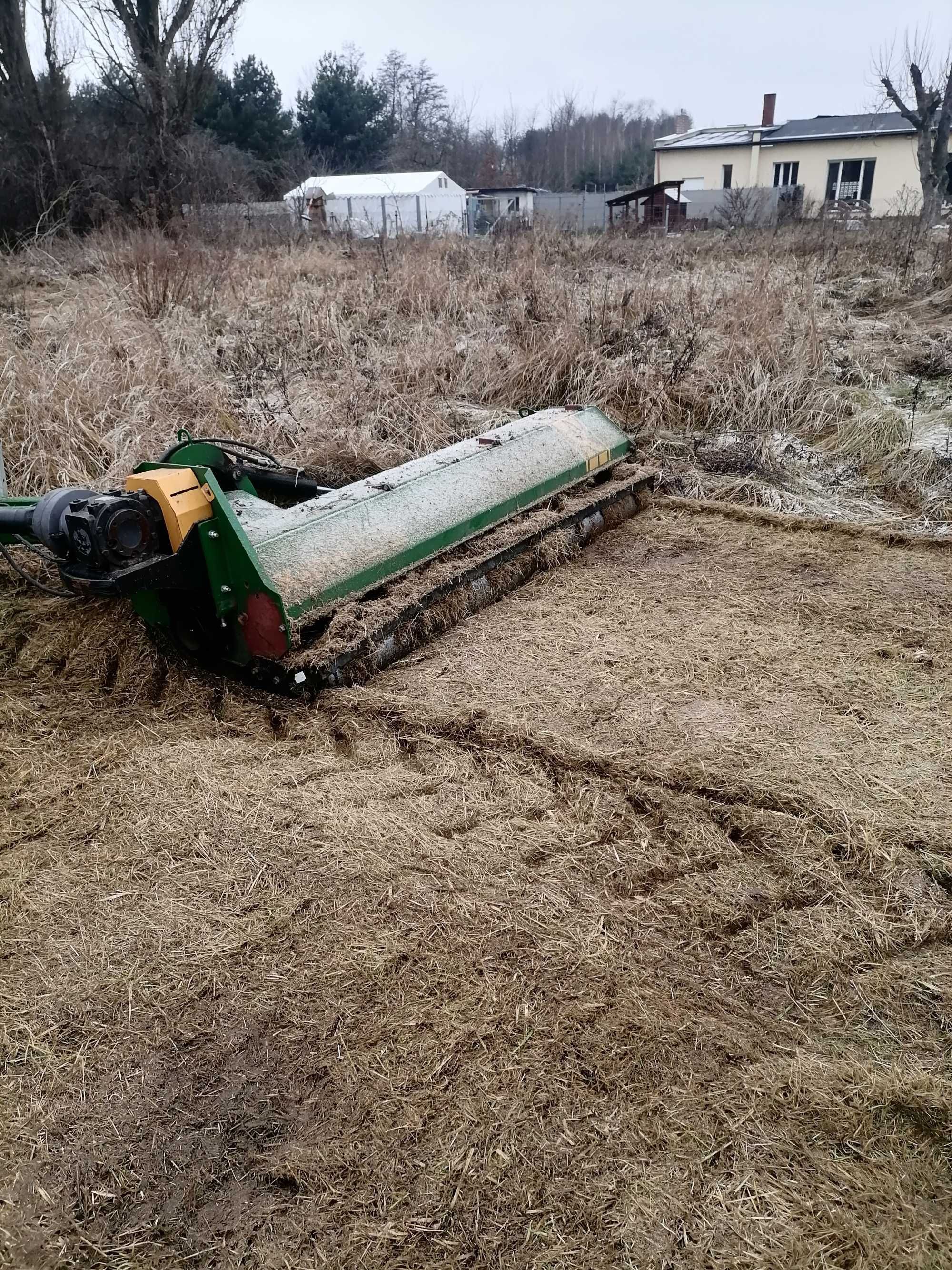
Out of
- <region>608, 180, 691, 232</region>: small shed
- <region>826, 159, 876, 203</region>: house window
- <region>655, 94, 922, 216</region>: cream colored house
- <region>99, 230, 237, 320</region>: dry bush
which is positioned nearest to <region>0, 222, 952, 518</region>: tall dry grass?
<region>99, 230, 237, 320</region>: dry bush

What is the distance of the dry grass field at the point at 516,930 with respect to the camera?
1634mm

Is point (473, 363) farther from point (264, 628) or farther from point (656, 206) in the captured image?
point (656, 206)

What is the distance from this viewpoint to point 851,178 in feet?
102

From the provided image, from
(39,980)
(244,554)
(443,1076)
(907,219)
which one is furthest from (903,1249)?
(907,219)

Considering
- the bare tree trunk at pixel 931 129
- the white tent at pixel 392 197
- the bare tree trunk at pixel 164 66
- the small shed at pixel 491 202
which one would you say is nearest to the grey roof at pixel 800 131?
the small shed at pixel 491 202

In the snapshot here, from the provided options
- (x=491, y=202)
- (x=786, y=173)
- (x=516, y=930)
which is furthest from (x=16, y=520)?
(x=786, y=173)

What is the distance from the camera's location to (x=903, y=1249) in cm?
153

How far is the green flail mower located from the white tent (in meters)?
14.2

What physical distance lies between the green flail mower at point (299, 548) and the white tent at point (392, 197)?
14226 millimetres

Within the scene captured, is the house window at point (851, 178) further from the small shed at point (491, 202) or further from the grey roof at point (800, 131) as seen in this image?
the small shed at point (491, 202)

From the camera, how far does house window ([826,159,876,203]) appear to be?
99.9 feet

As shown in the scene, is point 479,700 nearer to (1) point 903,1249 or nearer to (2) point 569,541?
Result: (2) point 569,541

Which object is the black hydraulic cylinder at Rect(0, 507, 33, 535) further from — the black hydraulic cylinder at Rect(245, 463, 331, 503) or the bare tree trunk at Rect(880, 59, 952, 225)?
the bare tree trunk at Rect(880, 59, 952, 225)

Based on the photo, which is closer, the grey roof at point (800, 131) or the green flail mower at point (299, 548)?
the green flail mower at point (299, 548)
